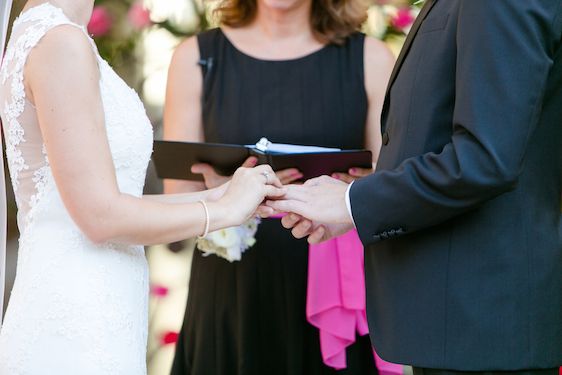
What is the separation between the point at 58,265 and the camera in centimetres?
205

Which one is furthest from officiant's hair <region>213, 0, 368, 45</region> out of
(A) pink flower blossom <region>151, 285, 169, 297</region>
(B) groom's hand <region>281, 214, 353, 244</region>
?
(A) pink flower blossom <region>151, 285, 169, 297</region>

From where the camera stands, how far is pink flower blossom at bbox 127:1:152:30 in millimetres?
3932

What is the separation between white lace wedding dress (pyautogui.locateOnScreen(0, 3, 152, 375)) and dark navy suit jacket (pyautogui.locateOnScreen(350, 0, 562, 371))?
556 mm

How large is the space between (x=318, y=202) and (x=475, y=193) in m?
0.49

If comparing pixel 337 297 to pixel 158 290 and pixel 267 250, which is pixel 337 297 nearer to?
pixel 267 250

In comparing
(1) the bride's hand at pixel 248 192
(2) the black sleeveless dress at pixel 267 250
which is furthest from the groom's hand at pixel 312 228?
(2) the black sleeveless dress at pixel 267 250

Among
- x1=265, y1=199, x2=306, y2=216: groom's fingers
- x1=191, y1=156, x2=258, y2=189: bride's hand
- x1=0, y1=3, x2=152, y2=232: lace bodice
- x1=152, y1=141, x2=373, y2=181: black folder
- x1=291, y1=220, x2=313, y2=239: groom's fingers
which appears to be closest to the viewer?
x1=0, y1=3, x2=152, y2=232: lace bodice

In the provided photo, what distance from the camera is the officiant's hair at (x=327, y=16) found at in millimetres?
3312

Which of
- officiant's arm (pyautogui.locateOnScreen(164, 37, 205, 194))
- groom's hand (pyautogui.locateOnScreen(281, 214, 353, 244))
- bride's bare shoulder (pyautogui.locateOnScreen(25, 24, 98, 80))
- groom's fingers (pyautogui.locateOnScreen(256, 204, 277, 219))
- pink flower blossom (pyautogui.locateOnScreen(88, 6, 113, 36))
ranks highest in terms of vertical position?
bride's bare shoulder (pyautogui.locateOnScreen(25, 24, 98, 80))

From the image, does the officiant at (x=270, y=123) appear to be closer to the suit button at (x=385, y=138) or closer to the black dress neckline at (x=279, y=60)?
the black dress neckline at (x=279, y=60)

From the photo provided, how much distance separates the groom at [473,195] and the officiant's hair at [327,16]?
122cm

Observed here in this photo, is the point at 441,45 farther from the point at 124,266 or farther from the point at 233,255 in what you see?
the point at 233,255

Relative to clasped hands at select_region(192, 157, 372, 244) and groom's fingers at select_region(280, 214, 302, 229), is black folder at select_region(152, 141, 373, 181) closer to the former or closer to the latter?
clasped hands at select_region(192, 157, 372, 244)

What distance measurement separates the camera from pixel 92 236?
6.58ft
